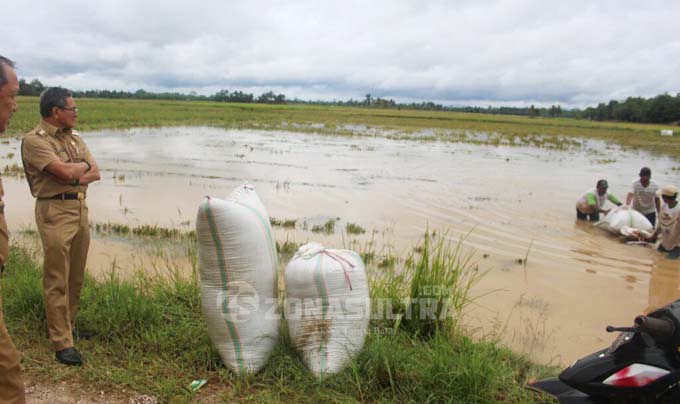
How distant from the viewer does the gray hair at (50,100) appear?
9.78ft

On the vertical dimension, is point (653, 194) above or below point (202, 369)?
above

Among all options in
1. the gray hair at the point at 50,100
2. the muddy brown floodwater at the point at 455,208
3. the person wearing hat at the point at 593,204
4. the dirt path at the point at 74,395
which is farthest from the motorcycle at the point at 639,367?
the person wearing hat at the point at 593,204

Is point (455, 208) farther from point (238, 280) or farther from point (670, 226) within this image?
point (238, 280)

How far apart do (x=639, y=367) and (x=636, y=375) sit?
35 mm

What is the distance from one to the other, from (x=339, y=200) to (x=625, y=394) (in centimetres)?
806

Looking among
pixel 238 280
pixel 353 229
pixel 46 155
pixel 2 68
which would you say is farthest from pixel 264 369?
pixel 353 229

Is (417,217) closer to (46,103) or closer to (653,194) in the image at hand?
(653,194)

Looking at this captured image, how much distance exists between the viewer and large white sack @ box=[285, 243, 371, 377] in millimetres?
2666

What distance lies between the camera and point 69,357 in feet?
9.53

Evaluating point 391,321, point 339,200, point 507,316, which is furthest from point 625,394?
point 339,200

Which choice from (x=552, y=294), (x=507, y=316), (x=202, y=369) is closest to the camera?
(x=202, y=369)

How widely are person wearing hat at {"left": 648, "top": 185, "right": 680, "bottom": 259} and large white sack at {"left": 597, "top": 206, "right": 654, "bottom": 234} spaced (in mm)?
595

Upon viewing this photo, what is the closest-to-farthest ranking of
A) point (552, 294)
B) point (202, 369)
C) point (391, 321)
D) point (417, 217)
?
point (202, 369)
point (391, 321)
point (552, 294)
point (417, 217)

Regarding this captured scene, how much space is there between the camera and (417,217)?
8.77 meters
